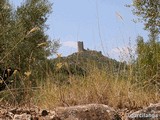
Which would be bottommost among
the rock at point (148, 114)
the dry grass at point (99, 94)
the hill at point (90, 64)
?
the rock at point (148, 114)

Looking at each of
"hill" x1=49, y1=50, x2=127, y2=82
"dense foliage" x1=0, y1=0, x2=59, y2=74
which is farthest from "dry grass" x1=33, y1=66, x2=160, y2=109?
"dense foliage" x1=0, y1=0, x2=59, y2=74

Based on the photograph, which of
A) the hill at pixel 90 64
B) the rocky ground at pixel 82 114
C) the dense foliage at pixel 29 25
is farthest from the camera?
the dense foliage at pixel 29 25

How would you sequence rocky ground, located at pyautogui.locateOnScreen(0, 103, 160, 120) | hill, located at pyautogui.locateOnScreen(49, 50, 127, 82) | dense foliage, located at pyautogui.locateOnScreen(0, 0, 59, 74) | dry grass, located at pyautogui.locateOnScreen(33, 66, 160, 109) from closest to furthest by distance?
rocky ground, located at pyautogui.locateOnScreen(0, 103, 160, 120) < dry grass, located at pyautogui.locateOnScreen(33, 66, 160, 109) < hill, located at pyautogui.locateOnScreen(49, 50, 127, 82) < dense foliage, located at pyautogui.locateOnScreen(0, 0, 59, 74)

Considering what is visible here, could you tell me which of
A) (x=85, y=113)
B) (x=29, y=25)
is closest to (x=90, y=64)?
(x=85, y=113)

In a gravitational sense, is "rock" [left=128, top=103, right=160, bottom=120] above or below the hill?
below

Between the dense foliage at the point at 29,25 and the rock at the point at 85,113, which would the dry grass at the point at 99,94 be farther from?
the dense foliage at the point at 29,25

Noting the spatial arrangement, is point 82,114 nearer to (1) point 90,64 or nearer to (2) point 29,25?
(1) point 90,64

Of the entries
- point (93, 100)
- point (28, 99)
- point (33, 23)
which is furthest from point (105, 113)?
point (33, 23)

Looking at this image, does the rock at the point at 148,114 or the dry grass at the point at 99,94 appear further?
the dry grass at the point at 99,94

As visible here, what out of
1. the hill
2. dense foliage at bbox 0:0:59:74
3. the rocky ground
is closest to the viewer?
the rocky ground

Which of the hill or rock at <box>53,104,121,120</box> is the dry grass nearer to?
the hill

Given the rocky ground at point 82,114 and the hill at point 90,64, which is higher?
the hill at point 90,64

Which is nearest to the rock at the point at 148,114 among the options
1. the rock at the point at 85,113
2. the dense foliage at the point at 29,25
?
the rock at the point at 85,113

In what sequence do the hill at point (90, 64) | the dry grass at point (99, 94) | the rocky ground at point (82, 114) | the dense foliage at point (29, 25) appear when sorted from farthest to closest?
the dense foliage at point (29, 25) → the hill at point (90, 64) → the dry grass at point (99, 94) → the rocky ground at point (82, 114)
